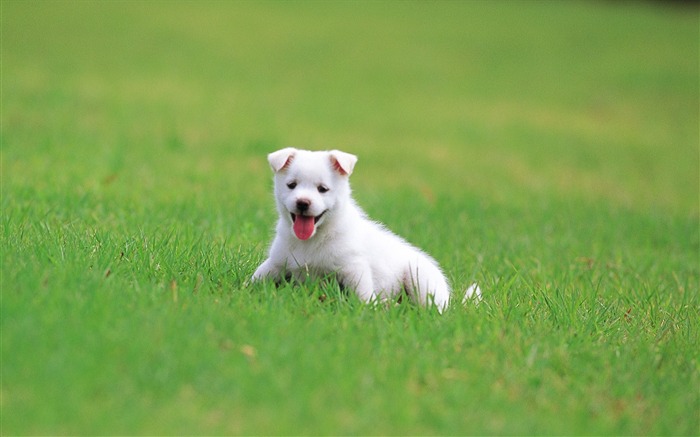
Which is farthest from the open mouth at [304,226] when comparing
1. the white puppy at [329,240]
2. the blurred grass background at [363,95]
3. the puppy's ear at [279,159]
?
the blurred grass background at [363,95]

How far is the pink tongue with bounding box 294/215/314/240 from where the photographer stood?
5.07 metres

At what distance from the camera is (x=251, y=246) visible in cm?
655

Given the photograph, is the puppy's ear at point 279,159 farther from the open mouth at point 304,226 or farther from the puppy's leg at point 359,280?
the puppy's leg at point 359,280

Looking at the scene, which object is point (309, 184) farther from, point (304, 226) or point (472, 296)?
point (472, 296)

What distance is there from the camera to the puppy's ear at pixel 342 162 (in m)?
5.15

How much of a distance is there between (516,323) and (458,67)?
2087 cm

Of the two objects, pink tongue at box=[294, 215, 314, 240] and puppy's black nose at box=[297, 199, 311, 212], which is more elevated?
puppy's black nose at box=[297, 199, 311, 212]

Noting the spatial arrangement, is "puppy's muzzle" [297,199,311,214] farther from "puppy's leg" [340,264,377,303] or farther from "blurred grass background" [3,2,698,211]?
"blurred grass background" [3,2,698,211]

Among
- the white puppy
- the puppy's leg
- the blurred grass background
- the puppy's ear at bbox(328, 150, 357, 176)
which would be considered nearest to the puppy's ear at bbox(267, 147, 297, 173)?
the white puppy

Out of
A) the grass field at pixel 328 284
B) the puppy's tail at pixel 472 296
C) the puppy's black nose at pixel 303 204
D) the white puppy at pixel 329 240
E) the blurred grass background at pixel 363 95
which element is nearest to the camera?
the grass field at pixel 328 284

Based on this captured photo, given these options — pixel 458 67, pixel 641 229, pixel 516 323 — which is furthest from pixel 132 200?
pixel 458 67

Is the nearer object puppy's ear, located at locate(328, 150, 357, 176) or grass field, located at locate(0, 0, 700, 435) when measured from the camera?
grass field, located at locate(0, 0, 700, 435)

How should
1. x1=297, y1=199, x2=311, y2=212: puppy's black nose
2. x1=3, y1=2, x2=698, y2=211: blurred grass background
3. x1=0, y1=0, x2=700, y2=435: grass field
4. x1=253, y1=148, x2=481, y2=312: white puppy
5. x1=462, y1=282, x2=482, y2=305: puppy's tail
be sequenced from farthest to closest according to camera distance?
x1=3, y1=2, x2=698, y2=211: blurred grass background < x1=462, y1=282, x2=482, y2=305: puppy's tail < x1=253, y1=148, x2=481, y2=312: white puppy < x1=297, y1=199, x2=311, y2=212: puppy's black nose < x1=0, y1=0, x2=700, y2=435: grass field

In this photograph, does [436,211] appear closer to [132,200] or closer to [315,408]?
[132,200]
